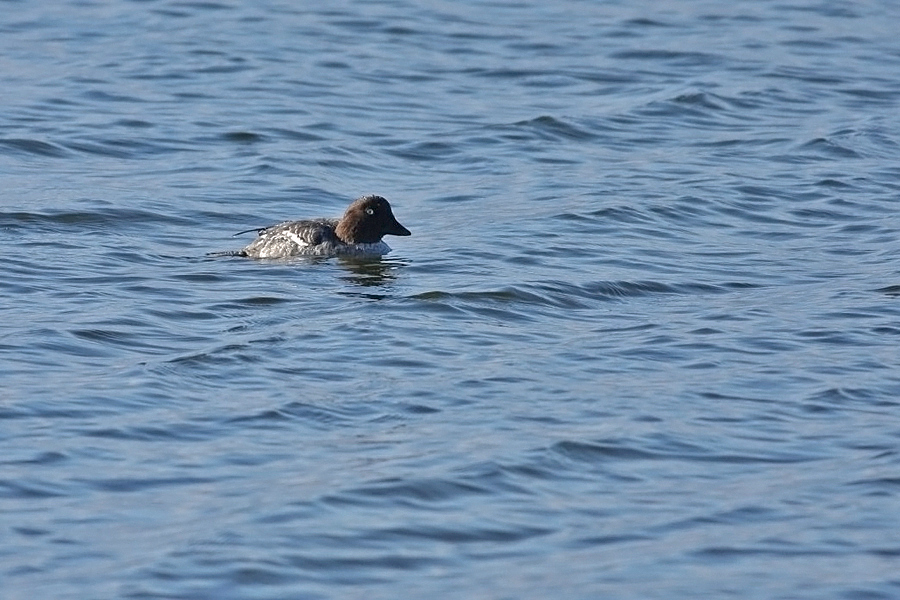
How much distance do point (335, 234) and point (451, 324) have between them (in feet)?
9.51

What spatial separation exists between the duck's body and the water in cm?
21

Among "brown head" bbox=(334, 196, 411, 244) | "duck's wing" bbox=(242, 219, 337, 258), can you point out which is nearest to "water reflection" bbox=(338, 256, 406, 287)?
"brown head" bbox=(334, 196, 411, 244)

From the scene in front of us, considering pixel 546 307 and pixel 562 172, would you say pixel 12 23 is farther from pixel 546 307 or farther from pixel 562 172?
pixel 546 307

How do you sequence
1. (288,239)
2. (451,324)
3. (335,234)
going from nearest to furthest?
(451,324) < (288,239) < (335,234)

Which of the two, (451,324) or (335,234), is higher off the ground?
(335,234)

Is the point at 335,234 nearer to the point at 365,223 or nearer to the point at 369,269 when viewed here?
the point at 365,223

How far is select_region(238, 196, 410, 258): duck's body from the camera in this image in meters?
15.5

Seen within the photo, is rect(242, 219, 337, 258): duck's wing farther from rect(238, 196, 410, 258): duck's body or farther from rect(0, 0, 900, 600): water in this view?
rect(0, 0, 900, 600): water

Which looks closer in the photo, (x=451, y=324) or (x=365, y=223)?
(x=451, y=324)

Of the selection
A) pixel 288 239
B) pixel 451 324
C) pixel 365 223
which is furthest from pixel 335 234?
pixel 451 324

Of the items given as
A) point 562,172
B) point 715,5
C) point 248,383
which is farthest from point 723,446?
point 715,5

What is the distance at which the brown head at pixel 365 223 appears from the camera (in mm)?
15938

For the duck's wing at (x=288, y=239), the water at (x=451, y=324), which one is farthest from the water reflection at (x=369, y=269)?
the duck's wing at (x=288, y=239)

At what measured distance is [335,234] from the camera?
52.4 ft
